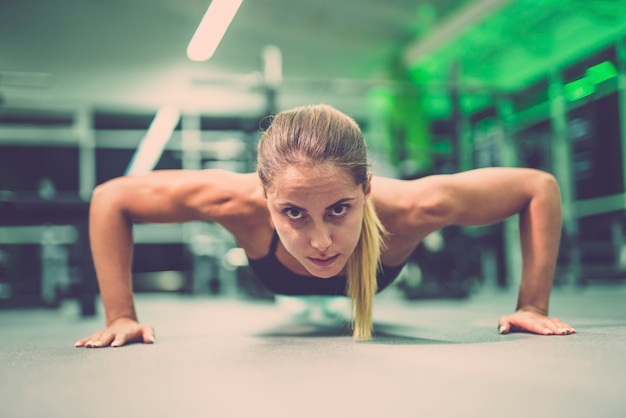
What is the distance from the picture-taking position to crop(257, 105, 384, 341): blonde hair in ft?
5.08

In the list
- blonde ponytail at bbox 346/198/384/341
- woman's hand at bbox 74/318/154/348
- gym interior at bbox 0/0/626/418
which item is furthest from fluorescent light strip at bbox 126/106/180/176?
blonde ponytail at bbox 346/198/384/341

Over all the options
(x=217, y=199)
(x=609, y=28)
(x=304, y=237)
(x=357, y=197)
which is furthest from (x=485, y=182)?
(x=609, y=28)

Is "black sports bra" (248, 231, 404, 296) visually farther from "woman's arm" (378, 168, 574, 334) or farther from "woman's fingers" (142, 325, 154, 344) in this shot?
"woman's fingers" (142, 325, 154, 344)

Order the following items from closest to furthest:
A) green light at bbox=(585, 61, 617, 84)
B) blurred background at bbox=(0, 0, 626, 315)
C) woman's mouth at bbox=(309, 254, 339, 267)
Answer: woman's mouth at bbox=(309, 254, 339, 267), blurred background at bbox=(0, 0, 626, 315), green light at bbox=(585, 61, 617, 84)

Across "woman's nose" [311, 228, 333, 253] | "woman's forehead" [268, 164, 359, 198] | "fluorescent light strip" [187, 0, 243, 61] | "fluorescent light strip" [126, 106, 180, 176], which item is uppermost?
"fluorescent light strip" [187, 0, 243, 61]

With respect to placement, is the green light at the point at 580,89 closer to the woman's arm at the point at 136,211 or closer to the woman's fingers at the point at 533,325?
the woman's fingers at the point at 533,325

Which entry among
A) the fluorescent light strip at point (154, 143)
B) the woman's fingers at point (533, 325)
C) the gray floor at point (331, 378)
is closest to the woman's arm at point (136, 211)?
the gray floor at point (331, 378)

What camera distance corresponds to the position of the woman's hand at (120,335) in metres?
1.83

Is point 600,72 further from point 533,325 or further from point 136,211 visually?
point 136,211

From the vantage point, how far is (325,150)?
154 cm

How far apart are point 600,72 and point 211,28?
4.27 meters

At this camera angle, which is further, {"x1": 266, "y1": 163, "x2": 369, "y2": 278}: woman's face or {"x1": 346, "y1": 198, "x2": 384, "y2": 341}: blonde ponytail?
{"x1": 346, "y1": 198, "x2": 384, "y2": 341}: blonde ponytail

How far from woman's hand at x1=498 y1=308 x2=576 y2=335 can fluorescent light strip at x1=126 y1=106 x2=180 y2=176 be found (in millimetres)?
7912

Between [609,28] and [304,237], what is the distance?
5.99m
